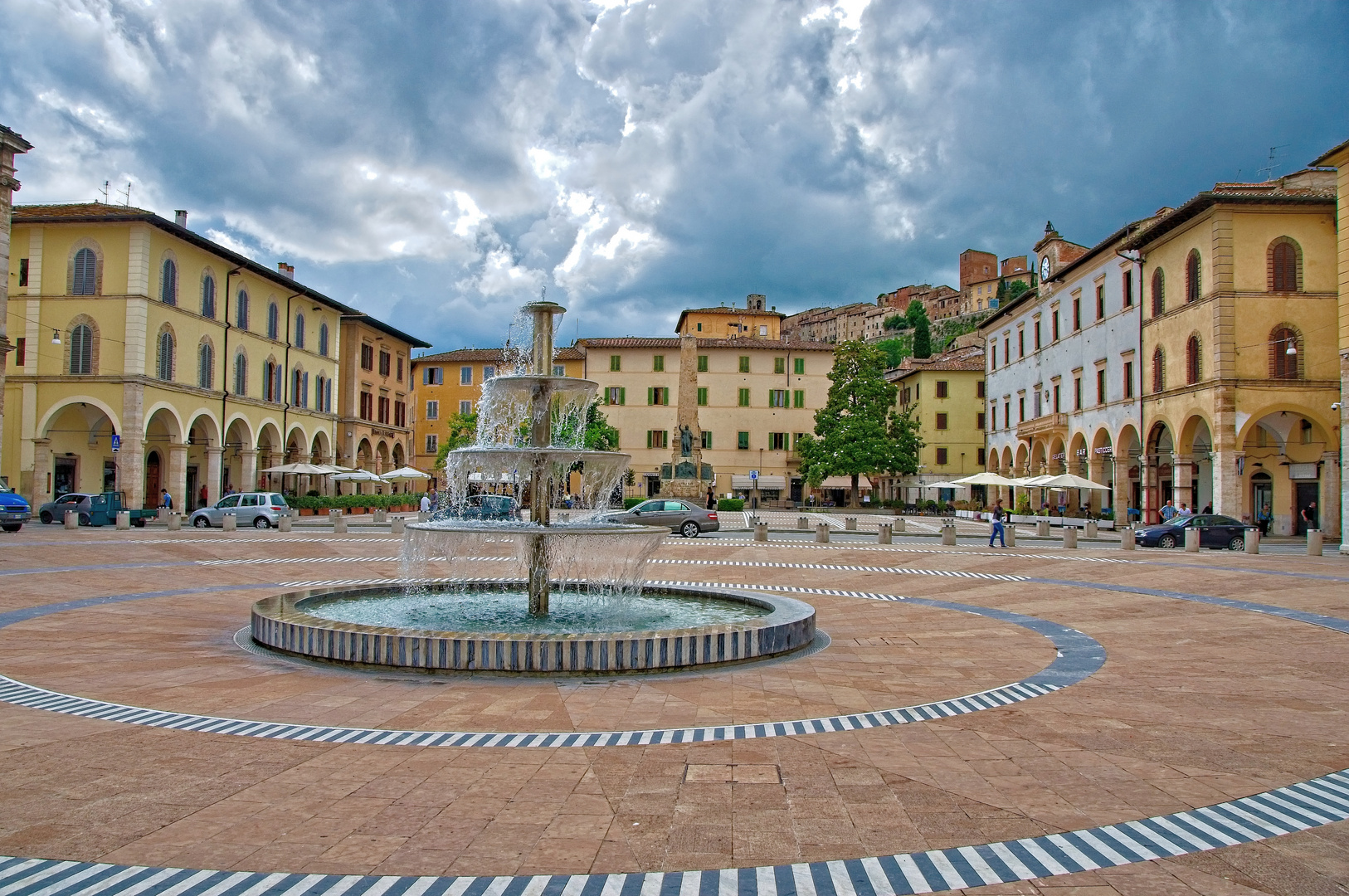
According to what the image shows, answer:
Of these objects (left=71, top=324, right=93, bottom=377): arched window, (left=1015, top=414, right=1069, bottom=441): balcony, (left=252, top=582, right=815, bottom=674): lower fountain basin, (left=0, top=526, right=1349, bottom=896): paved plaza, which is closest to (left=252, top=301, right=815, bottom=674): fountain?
(left=252, top=582, right=815, bottom=674): lower fountain basin

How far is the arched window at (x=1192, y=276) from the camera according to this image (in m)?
32.8

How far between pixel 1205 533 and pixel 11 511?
118 ft

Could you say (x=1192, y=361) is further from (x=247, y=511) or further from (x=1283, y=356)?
(x=247, y=511)

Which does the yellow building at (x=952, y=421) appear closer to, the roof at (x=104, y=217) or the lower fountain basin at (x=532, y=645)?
the roof at (x=104, y=217)

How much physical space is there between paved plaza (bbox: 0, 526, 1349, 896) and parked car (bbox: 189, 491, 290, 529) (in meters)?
22.2

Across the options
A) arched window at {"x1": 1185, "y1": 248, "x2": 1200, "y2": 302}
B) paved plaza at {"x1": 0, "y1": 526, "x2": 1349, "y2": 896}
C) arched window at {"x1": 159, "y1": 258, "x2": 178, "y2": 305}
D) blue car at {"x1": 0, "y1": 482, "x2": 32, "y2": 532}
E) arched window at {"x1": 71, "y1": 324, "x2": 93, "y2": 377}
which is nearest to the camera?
paved plaza at {"x1": 0, "y1": 526, "x2": 1349, "y2": 896}

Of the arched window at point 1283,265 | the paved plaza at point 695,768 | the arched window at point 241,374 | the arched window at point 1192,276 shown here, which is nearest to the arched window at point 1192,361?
the arched window at point 1192,276

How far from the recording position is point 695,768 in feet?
19.0

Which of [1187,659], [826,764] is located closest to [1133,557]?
[1187,659]

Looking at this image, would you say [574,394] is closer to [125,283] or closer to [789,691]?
[789,691]

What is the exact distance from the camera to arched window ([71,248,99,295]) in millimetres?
34938

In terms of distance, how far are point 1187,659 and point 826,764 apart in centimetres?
600

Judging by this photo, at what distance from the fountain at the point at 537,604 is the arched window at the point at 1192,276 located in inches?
1083

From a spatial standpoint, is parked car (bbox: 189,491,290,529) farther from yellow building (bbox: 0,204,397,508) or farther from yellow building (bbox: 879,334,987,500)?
yellow building (bbox: 879,334,987,500)
